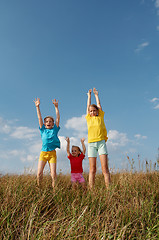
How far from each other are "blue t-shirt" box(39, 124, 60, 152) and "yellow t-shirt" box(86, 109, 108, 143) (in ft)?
3.03

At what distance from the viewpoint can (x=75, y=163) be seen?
18.7 ft

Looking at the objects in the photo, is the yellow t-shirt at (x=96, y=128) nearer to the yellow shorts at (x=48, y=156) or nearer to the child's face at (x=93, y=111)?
the child's face at (x=93, y=111)

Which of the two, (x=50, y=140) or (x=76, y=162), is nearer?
(x=50, y=140)

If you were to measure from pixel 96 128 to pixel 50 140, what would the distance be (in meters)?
1.26

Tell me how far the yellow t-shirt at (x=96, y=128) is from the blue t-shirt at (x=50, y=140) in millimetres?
924

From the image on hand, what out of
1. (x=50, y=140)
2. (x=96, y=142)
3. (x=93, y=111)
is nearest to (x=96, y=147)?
(x=96, y=142)

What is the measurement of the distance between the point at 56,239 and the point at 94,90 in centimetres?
385

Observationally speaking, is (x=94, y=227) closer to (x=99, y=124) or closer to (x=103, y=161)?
(x=103, y=161)

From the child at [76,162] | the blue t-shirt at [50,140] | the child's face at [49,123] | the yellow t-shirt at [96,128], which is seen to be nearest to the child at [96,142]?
the yellow t-shirt at [96,128]

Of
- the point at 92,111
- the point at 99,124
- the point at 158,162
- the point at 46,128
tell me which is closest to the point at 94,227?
the point at 99,124

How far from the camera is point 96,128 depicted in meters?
4.96

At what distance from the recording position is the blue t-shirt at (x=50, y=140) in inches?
210

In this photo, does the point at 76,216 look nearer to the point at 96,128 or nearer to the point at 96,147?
the point at 96,147

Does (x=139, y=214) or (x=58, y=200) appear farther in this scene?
(x=58, y=200)
